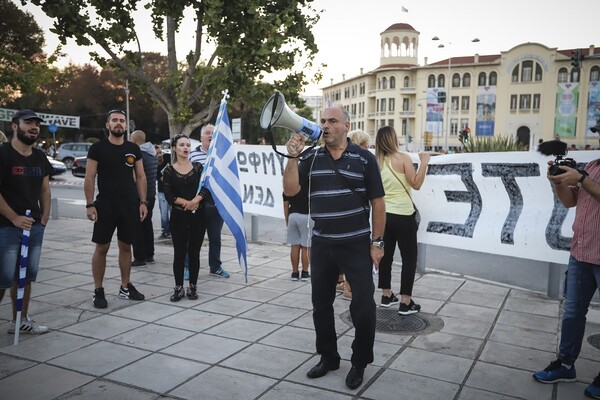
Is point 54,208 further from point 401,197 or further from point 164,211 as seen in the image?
point 401,197

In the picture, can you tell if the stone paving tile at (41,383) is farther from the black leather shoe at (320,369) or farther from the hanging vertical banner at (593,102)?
the hanging vertical banner at (593,102)

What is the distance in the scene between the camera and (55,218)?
12.9m

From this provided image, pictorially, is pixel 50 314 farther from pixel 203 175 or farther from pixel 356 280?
pixel 356 280

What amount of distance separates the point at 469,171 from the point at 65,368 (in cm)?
533

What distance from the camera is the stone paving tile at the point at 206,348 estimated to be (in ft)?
14.1

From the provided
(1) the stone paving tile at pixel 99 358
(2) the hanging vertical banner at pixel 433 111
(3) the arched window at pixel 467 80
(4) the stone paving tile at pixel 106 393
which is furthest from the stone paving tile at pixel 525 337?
(3) the arched window at pixel 467 80

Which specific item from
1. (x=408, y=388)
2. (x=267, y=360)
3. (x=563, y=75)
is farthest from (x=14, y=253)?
Result: (x=563, y=75)

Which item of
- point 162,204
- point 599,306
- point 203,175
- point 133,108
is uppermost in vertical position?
point 133,108

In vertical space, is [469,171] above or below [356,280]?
above

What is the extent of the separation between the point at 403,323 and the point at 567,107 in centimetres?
7335

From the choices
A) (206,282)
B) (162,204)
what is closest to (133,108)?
(162,204)

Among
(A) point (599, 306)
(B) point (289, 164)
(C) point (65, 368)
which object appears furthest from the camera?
(A) point (599, 306)

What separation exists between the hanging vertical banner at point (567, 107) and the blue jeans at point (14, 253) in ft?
243

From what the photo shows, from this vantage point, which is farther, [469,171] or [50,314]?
[469,171]
